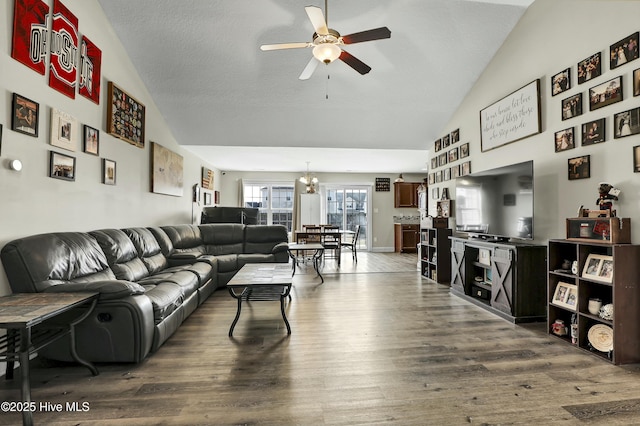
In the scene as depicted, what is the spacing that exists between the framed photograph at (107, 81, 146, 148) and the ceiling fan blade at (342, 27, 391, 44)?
273cm

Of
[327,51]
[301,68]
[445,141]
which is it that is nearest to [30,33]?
[327,51]

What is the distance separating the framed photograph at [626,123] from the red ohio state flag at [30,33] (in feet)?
15.5

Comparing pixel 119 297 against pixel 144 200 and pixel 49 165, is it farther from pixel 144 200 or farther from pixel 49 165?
pixel 144 200

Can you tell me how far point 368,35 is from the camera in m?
2.72

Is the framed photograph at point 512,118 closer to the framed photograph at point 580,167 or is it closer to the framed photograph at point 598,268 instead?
the framed photograph at point 580,167

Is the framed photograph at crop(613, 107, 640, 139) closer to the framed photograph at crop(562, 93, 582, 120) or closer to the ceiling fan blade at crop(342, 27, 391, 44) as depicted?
the framed photograph at crop(562, 93, 582, 120)

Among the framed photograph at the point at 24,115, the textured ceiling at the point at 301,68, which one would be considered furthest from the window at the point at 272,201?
the framed photograph at the point at 24,115

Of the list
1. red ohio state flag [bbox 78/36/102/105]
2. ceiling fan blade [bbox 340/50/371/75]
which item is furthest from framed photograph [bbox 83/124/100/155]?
ceiling fan blade [bbox 340/50/371/75]

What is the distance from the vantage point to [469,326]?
3035 millimetres

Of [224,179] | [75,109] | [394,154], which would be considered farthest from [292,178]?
[75,109]

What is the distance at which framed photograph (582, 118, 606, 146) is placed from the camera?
2635 millimetres

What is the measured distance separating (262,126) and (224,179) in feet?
14.9

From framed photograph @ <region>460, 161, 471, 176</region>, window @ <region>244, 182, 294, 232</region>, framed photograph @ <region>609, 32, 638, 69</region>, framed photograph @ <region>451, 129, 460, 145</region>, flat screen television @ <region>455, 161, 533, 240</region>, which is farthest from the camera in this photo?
window @ <region>244, 182, 294, 232</region>

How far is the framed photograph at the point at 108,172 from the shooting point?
3414 millimetres
